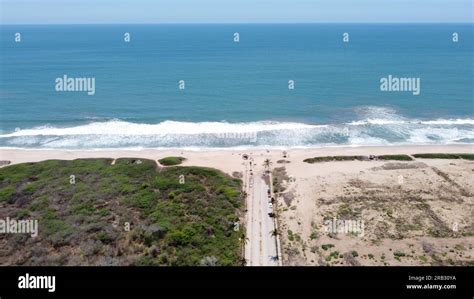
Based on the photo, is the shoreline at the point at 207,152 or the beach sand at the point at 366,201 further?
the shoreline at the point at 207,152

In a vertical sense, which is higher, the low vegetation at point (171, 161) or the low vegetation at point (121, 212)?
the low vegetation at point (171, 161)

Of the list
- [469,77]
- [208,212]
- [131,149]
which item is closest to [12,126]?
[131,149]

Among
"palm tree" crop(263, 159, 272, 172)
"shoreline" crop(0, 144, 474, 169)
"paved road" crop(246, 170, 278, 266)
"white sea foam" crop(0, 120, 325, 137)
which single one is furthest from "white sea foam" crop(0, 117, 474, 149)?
"paved road" crop(246, 170, 278, 266)

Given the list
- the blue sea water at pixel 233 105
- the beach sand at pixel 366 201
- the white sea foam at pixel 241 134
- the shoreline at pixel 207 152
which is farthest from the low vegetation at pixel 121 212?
the blue sea water at pixel 233 105

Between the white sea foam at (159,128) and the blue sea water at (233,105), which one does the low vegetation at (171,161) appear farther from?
the white sea foam at (159,128)

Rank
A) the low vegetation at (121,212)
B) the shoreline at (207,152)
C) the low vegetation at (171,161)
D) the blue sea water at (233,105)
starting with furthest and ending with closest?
1. the blue sea water at (233,105)
2. the shoreline at (207,152)
3. the low vegetation at (171,161)
4. the low vegetation at (121,212)

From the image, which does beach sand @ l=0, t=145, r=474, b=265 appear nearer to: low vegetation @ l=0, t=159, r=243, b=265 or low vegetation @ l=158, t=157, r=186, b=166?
low vegetation @ l=158, t=157, r=186, b=166

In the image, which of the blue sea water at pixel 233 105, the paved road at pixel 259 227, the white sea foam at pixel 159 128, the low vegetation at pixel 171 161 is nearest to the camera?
the paved road at pixel 259 227
